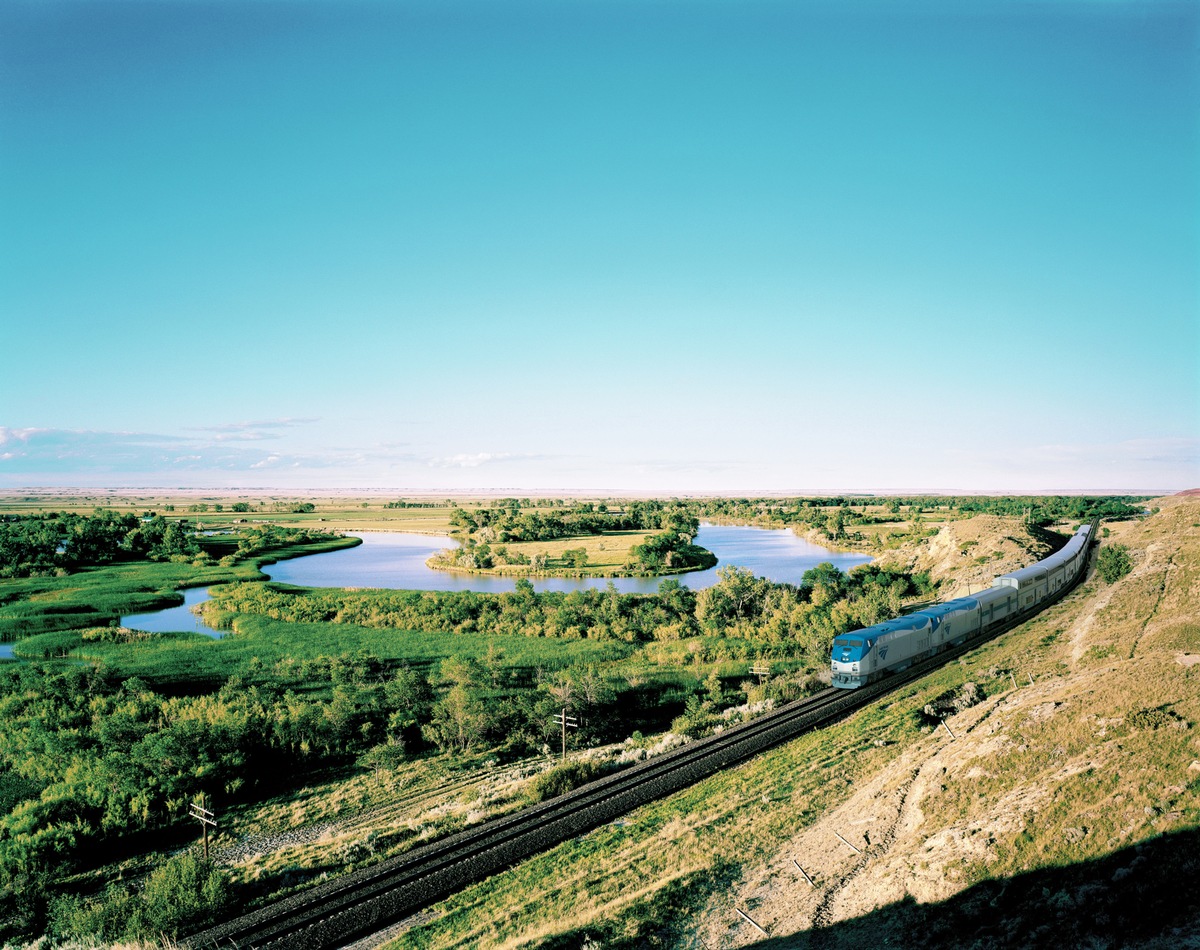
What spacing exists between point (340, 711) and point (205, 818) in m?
9.97

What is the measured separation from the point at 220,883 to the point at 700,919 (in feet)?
40.9

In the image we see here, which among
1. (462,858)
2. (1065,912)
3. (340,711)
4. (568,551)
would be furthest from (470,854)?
(568,551)

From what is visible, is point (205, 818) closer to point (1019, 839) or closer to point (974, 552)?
point (1019, 839)

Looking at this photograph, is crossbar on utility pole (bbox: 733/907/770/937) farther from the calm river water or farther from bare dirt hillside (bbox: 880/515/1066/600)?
the calm river water

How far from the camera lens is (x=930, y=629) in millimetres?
33219

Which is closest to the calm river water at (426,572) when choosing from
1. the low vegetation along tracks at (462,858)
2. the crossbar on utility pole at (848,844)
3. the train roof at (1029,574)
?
the train roof at (1029,574)

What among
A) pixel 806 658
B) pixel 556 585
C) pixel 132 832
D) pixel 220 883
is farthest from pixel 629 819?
pixel 556 585

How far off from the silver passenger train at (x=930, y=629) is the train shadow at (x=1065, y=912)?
1816 cm

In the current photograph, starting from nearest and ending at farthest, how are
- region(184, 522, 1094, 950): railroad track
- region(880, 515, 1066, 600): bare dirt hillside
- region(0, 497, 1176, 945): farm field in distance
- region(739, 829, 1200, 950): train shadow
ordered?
region(739, 829, 1200, 950): train shadow < region(184, 522, 1094, 950): railroad track < region(0, 497, 1176, 945): farm field in distance < region(880, 515, 1066, 600): bare dirt hillside

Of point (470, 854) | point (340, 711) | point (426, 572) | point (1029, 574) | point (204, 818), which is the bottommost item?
point (426, 572)

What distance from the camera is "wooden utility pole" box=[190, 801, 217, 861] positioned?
21.0 meters

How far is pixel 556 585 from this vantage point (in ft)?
298

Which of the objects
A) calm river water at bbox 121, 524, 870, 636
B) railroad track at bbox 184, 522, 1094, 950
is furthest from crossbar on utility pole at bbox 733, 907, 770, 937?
calm river water at bbox 121, 524, 870, 636

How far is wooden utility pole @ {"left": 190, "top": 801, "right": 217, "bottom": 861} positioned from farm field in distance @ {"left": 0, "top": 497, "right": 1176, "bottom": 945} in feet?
2.07
